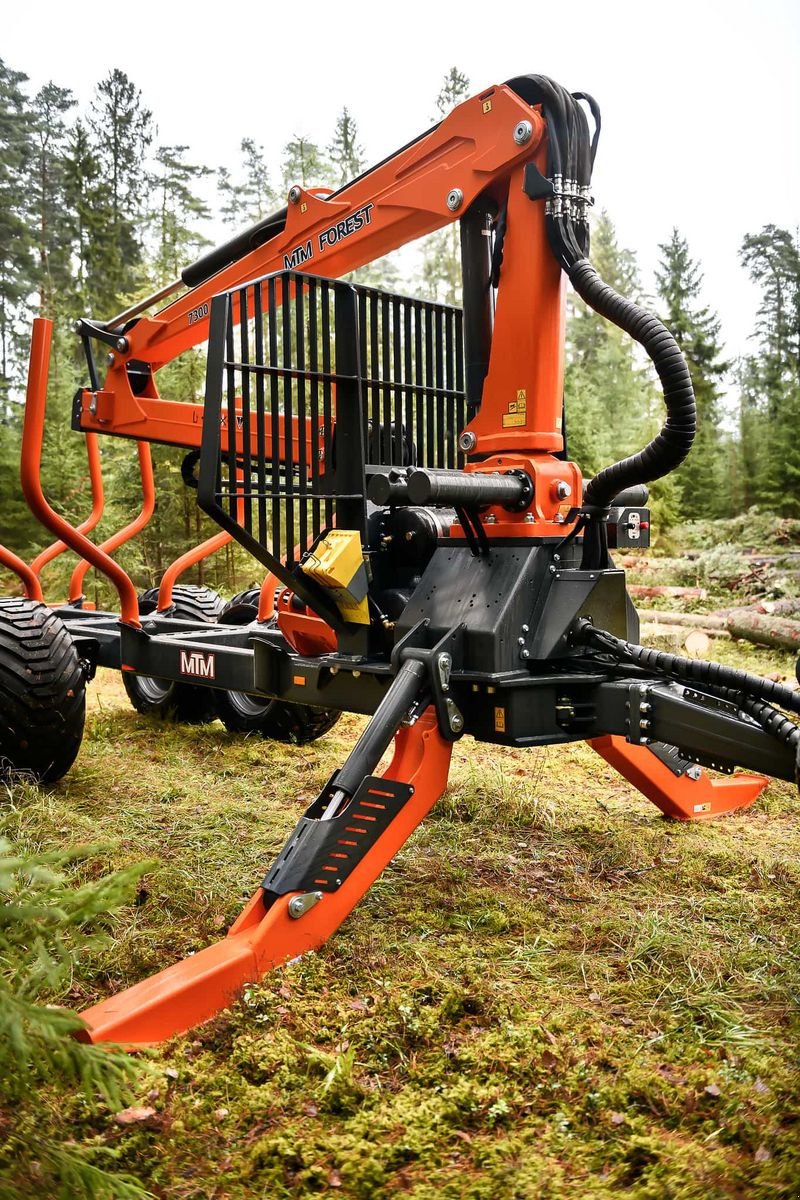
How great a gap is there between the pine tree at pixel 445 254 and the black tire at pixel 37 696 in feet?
60.9

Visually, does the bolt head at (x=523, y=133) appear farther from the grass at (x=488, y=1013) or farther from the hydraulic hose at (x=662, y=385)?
the grass at (x=488, y=1013)

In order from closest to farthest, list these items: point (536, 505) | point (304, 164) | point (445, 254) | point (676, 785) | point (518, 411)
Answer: point (536, 505), point (518, 411), point (676, 785), point (304, 164), point (445, 254)

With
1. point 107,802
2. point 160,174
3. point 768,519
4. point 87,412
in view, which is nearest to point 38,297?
point 160,174

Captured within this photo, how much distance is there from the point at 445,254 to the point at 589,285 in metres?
21.8

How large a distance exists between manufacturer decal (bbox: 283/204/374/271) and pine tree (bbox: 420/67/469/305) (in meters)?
18.1

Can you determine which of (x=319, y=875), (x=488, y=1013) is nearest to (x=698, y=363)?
(x=319, y=875)

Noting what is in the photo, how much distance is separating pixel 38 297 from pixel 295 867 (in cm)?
2258

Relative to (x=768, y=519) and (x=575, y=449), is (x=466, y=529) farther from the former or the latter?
(x=768, y=519)

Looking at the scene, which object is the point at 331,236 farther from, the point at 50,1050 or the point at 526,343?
the point at 50,1050

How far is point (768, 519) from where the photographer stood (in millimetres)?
16641

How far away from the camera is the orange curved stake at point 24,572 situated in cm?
582

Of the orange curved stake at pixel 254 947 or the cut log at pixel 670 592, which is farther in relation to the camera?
the cut log at pixel 670 592

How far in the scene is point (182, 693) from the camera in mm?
7141

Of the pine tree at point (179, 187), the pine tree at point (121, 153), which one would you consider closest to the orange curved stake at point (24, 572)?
the pine tree at point (179, 187)
